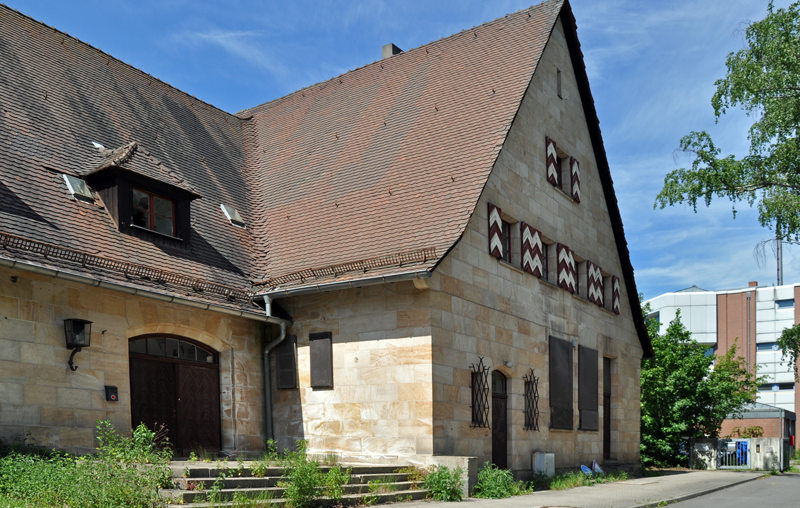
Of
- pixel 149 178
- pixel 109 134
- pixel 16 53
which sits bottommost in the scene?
pixel 149 178

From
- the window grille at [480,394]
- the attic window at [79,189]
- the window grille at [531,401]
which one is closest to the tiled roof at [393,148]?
the window grille at [480,394]

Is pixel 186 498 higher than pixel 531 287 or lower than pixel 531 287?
lower

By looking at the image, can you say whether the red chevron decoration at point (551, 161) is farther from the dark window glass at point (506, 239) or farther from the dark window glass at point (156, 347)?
the dark window glass at point (156, 347)

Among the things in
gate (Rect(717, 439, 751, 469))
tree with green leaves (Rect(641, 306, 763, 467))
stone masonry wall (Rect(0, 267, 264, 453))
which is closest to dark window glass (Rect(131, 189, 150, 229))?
stone masonry wall (Rect(0, 267, 264, 453))

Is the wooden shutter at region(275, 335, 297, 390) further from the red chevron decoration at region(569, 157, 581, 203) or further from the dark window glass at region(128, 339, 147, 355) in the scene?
the red chevron decoration at region(569, 157, 581, 203)

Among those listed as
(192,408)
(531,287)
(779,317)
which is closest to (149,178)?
(192,408)

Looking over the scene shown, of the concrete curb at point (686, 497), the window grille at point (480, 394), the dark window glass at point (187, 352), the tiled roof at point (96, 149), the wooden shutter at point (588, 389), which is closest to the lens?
the tiled roof at point (96, 149)

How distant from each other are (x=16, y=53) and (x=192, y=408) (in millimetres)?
7426

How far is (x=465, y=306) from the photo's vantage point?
14.0 m

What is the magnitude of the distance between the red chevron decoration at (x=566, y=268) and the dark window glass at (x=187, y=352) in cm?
833

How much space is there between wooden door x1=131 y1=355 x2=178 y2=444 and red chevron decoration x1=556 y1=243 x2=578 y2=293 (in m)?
8.89

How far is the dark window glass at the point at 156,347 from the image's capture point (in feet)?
41.6

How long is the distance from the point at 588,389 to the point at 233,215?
9208 mm

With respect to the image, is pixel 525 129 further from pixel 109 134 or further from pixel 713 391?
pixel 713 391
